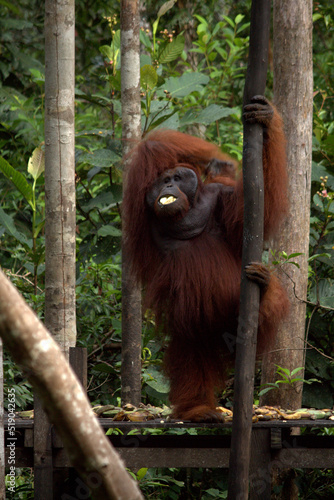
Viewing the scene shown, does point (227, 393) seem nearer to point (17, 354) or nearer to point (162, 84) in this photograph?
point (162, 84)

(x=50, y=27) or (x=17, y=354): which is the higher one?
(x=50, y=27)

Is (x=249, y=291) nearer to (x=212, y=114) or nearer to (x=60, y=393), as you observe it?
(x=60, y=393)

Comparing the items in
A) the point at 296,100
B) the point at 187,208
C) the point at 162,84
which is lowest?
the point at 187,208

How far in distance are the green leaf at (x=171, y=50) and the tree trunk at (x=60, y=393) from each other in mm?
3492

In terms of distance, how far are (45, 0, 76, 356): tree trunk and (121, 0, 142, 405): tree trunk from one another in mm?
521

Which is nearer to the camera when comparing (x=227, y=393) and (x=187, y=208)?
(x=187, y=208)

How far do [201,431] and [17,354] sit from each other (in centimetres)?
342

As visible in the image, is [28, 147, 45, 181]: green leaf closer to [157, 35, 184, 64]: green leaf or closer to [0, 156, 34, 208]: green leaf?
[0, 156, 34, 208]: green leaf

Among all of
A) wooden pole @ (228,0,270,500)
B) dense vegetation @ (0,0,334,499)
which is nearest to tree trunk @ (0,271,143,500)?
wooden pole @ (228,0,270,500)

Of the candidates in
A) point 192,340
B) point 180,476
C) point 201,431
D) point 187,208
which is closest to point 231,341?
point 192,340

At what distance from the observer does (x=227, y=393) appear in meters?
4.66

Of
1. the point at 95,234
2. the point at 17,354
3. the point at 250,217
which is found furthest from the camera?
the point at 95,234

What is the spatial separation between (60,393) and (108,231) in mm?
3143

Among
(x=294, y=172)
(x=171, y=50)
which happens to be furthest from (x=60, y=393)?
(x=171, y=50)
